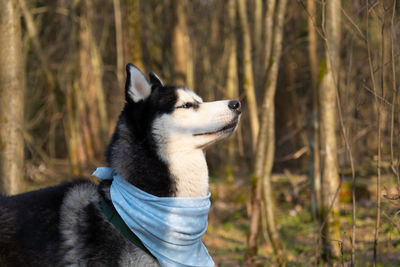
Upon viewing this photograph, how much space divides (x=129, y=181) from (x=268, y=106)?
3.20 metres

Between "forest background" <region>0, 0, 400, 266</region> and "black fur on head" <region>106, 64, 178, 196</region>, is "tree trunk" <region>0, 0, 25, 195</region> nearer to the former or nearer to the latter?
"forest background" <region>0, 0, 400, 266</region>

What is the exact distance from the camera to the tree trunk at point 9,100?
532cm

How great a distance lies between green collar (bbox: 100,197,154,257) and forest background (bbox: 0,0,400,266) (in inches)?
70.3

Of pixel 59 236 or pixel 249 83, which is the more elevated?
pixel 249 83

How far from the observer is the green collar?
11.6 feet

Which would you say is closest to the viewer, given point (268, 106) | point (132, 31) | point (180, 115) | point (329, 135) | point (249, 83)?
point (180, 115)

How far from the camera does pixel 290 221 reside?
34.6 ft

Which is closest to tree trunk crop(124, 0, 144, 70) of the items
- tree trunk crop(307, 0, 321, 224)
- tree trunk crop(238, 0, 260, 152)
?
tree trunk crop(238, 0, 260, 152)

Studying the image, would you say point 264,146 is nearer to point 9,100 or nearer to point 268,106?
point 268,106

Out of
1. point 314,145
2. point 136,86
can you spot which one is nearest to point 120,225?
point 136,86

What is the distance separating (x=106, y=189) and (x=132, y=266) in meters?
0.68

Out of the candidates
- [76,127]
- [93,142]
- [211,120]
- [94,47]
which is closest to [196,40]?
[94,47]

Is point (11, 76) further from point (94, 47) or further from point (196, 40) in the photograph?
point (196, 40)

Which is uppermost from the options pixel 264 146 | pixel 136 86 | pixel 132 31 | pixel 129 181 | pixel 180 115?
pixel 132 31
